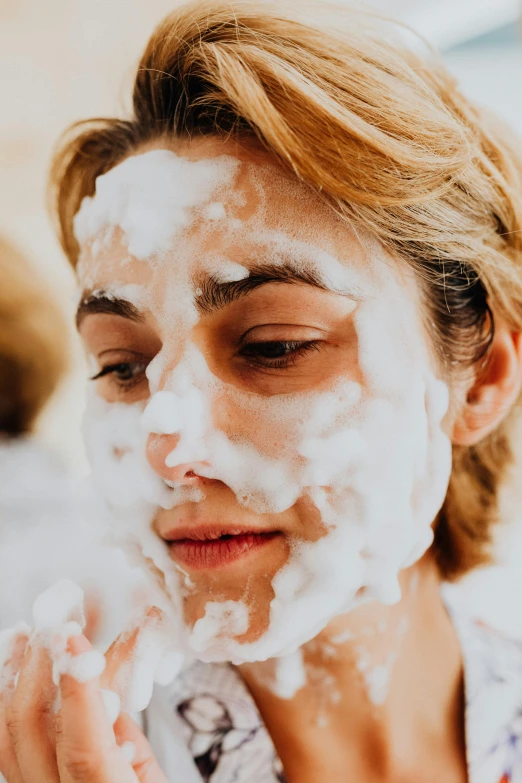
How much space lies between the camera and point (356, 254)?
2.00ft

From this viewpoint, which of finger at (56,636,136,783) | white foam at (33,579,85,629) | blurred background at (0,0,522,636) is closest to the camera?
finger at (56,636,136,783)

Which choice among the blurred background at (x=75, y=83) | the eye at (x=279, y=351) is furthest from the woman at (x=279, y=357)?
the blurred background at (x=75, y=83)

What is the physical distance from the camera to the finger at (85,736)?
1.78 feet

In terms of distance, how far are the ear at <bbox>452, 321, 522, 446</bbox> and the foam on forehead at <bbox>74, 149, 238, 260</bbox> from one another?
0.35m

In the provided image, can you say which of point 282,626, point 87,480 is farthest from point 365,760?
point 87,480

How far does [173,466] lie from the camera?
59 centimetres

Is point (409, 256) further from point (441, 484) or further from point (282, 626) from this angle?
point (282, 626)

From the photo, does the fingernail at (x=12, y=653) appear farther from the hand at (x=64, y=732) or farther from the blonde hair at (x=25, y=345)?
the blonde hair at (x=25, y=345)

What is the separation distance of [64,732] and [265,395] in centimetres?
35

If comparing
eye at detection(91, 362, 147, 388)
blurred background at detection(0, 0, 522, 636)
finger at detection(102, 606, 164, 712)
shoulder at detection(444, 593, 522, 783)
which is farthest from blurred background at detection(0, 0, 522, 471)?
shoulder at detection(444, 593, 522, 783)

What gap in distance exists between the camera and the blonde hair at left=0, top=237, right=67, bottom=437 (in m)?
0.83

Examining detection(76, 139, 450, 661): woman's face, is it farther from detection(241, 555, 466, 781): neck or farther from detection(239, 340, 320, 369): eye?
detection(241, 555, 466, 781): neck

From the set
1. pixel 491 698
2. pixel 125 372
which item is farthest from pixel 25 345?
pixel 491 698

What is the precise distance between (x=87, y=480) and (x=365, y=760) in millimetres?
461
